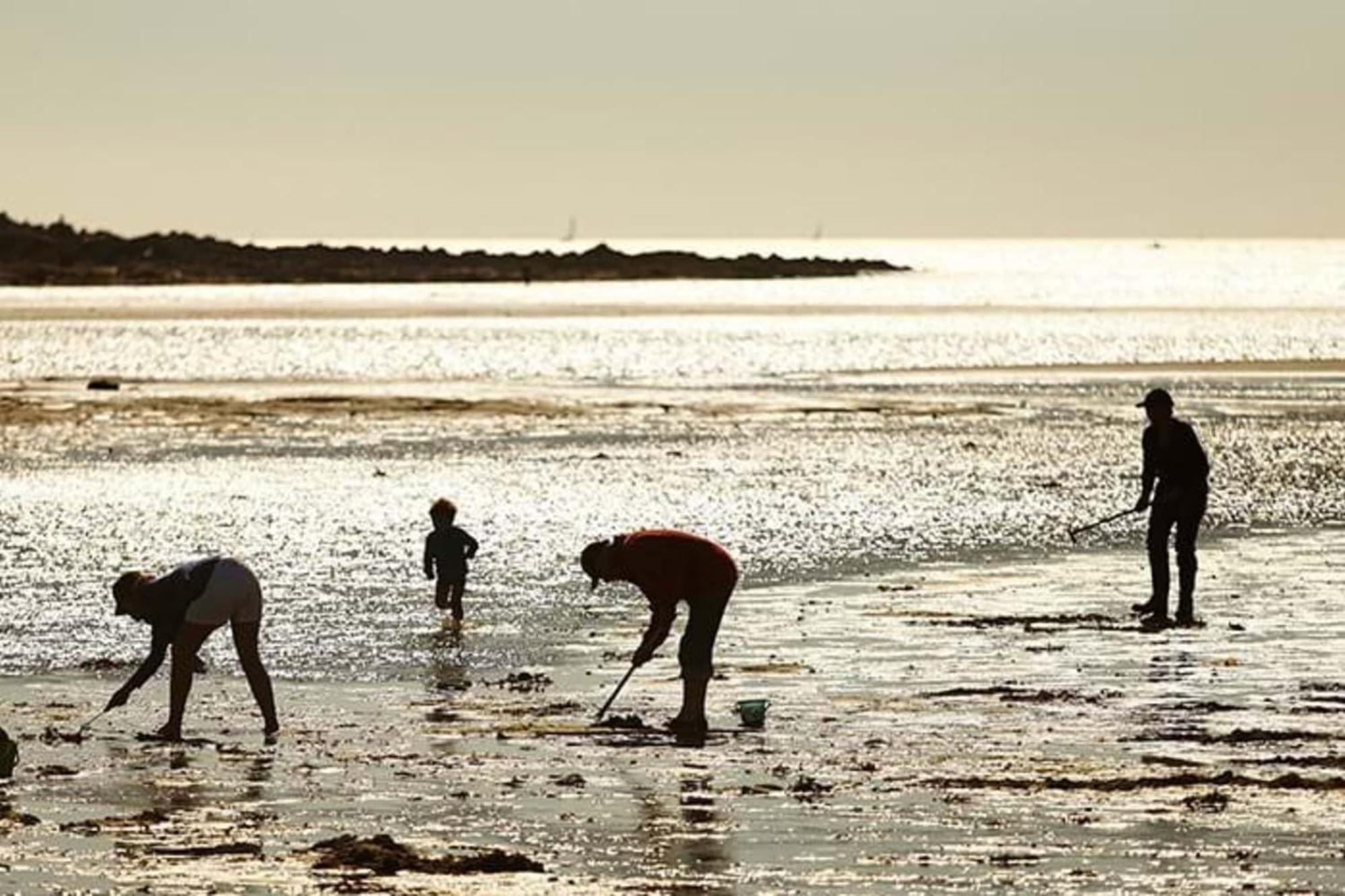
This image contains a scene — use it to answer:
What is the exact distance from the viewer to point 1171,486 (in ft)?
71.5

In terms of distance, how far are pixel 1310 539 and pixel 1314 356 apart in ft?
181

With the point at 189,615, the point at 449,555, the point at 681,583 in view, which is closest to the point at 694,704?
the point at 681,583

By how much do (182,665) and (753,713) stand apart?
3.19m

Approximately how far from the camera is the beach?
1280 centimetres

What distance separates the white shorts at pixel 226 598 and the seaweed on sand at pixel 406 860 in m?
3.45

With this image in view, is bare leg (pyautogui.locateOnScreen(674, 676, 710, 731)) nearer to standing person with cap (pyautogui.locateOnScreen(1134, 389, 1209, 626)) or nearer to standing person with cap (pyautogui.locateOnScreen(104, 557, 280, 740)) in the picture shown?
standing person with cap (pyautogui.locateOnScreen(104, 557, 280, 740))

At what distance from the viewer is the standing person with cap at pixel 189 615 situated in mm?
15797

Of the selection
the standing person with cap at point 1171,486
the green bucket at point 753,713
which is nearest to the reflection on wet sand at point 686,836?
the green bucket at point 753,713

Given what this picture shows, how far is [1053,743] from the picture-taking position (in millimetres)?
15539

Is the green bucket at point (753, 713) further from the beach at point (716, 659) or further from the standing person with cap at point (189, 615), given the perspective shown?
the standing person with cap at point (189, 615)

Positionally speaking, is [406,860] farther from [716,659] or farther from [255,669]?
[716,659]

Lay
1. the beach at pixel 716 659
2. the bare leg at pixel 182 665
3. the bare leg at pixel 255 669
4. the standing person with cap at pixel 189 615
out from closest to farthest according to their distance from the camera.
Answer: the beach at pixel 716 659 → the standing person with cap at pixel 189 615 → the bare leg at pixel 182 665 → the bare leg at pixel 255 669

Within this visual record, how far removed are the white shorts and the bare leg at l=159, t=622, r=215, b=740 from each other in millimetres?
58

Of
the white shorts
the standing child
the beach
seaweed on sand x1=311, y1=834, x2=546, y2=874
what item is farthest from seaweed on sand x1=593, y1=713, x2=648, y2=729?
the standing child
